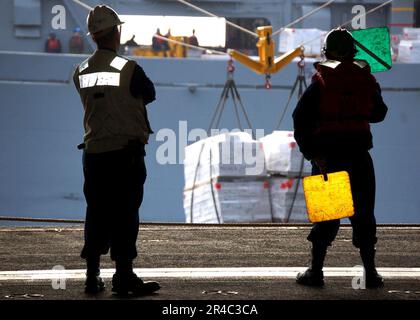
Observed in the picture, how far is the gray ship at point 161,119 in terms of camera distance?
97.1ft

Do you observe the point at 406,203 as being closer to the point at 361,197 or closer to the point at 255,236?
the point at 255,236

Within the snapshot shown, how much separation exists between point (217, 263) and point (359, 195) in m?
1.70

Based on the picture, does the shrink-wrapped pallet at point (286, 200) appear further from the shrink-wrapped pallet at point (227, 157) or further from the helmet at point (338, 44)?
the helmet at point (338, 44)

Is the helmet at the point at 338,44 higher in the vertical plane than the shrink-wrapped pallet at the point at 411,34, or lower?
lower

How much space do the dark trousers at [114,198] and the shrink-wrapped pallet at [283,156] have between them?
12.6m

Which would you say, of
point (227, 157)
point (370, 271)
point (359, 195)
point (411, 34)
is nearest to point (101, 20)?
point (359, 195)

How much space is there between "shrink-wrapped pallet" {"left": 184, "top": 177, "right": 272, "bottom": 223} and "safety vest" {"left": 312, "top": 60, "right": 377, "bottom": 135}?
12429 millimetres

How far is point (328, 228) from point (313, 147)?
1.55 feet

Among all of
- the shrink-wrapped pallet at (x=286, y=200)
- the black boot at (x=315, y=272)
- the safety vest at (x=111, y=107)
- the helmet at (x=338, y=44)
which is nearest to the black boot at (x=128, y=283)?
the safety vest at (x=111, y=107)

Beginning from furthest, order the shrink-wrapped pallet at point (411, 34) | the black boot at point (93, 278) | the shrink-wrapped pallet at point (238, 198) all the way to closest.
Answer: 1. the shrink-wrapped pallet at point (411, 34)
2. the shrink-wrapped pallet at point (238, 198)
3. the black boot at point (93, 278)

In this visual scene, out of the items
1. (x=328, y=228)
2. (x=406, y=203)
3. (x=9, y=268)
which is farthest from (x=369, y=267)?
(x=406, y=203)

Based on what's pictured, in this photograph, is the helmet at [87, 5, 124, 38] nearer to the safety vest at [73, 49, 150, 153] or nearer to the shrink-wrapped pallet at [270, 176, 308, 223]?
the safety vest at [73, 49, 150, 153]

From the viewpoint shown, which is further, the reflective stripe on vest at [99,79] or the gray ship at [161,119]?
the gray ship at [161,119]

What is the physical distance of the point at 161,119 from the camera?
1202 inches
